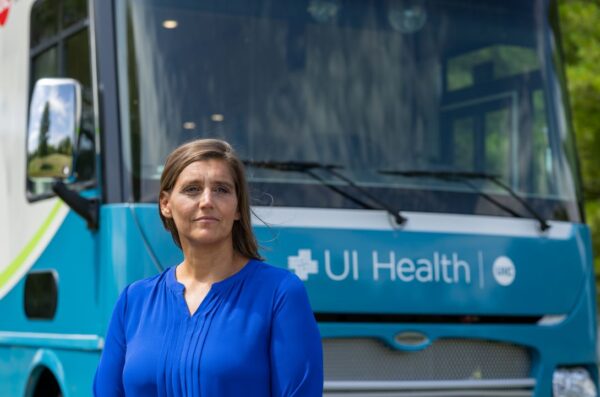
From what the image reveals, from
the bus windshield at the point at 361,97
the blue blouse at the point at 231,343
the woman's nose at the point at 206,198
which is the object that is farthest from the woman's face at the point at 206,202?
the bus windshield at the point at 361,97

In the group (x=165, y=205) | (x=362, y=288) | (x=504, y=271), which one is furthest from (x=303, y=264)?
(x=165, y=205)

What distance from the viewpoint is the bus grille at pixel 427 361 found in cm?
589

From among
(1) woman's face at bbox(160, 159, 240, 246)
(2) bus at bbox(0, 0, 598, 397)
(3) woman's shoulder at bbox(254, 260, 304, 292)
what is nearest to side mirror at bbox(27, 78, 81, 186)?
(2) bus at bbox(0, 0, 598, 397)

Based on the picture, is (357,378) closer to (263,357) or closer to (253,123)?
(253,123)

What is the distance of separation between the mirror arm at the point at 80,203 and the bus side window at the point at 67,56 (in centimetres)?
10

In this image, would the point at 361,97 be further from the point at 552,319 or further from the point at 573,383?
the point at 573,383

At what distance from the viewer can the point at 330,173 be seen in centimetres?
603

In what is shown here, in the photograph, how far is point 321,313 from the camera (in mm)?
5824

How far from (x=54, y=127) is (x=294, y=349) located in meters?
3.06

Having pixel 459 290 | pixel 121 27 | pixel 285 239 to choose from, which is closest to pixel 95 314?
pixel 285 239

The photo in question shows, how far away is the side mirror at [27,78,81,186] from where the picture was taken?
580cm

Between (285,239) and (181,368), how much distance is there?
2.65 m

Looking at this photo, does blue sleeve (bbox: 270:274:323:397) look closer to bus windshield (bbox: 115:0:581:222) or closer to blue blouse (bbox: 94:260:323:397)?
blue blouse (bbox: 94:260:323:397)

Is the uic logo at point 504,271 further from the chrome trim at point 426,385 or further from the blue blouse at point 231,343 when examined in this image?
the blue blouse at point 231,343
